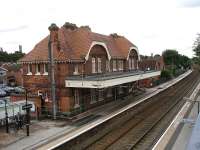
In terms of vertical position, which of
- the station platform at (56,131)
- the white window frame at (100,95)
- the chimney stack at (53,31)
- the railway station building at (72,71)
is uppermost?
the chimney stack at (53,31)

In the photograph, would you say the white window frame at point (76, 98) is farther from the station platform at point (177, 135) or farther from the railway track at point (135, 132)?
the station platform at point (177, 135)

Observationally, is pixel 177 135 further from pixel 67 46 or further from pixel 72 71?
pixel 67 46

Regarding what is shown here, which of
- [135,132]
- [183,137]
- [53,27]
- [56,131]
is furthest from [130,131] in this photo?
[53,27]

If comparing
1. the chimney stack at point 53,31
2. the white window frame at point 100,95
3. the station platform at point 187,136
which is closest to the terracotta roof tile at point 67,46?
the chimney stack at point 53,31

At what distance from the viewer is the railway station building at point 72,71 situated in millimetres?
33375

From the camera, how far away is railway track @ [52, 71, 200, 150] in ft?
73.1

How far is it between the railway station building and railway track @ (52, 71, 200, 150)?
3.81 meters

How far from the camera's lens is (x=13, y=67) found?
73.4 metres

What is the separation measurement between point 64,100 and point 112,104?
844cm

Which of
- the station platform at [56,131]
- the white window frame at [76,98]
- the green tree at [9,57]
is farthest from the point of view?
the green tree at [9,57]

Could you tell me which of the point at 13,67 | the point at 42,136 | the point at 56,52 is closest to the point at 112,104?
the point at 56,52

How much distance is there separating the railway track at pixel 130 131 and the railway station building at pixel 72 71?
3.81 meters

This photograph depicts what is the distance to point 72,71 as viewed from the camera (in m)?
34.7

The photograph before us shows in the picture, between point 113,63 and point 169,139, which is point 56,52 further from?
point 169,139
